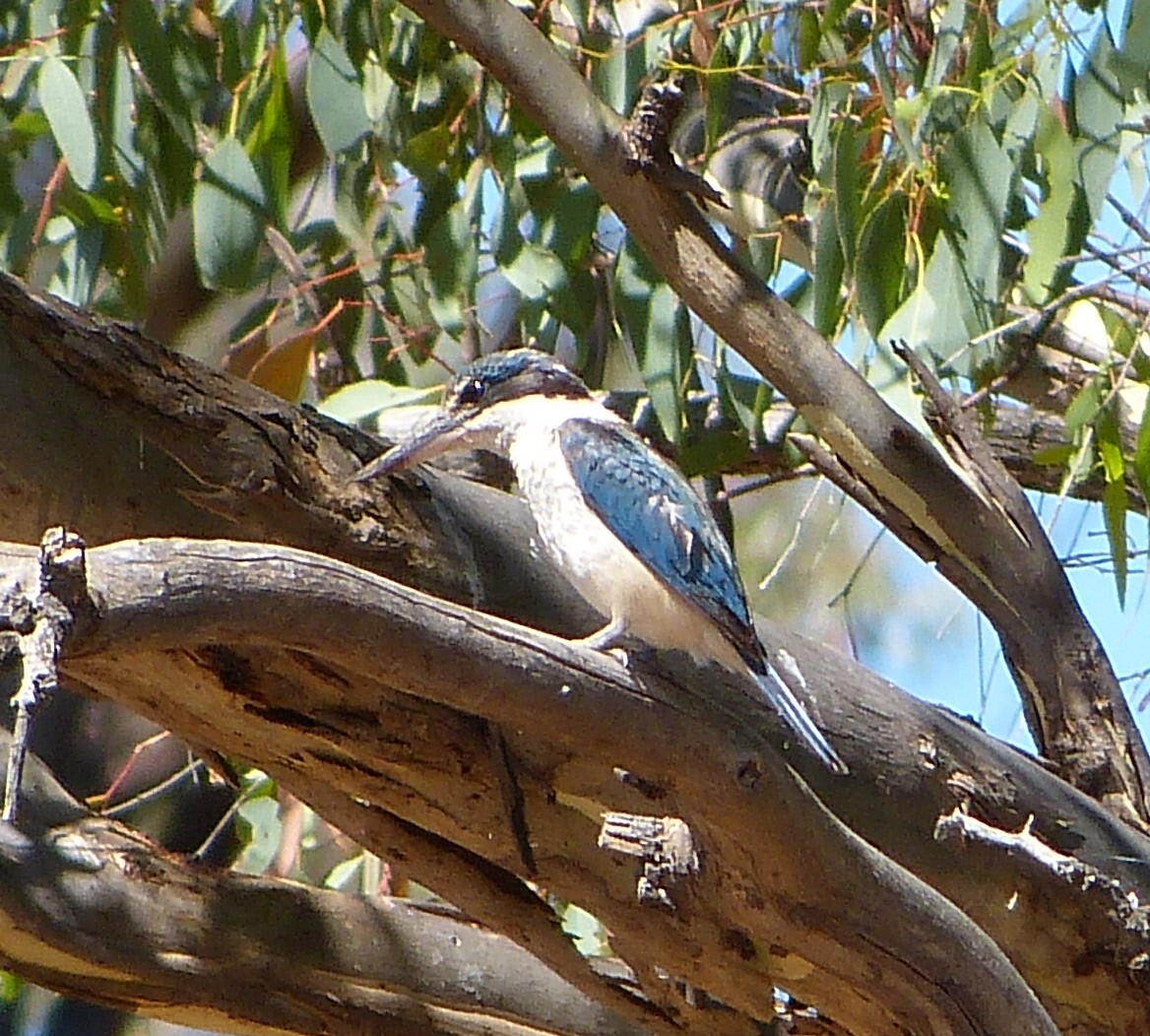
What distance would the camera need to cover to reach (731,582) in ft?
7.22

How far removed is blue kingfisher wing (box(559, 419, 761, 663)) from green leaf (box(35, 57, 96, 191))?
0.71 meters

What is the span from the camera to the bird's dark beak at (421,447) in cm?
196

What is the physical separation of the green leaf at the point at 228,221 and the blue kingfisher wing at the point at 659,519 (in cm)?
51

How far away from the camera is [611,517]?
2230 mm

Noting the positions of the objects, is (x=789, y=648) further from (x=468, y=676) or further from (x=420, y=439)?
(x=468, y=676)

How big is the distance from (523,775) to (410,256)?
112 cm

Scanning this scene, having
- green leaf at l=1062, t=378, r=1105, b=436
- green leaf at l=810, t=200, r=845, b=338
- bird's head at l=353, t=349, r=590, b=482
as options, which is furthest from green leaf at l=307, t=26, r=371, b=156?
green leaf at l=1062, t=378, r=1105, b=436

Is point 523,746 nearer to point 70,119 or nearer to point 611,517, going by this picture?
point 611,517

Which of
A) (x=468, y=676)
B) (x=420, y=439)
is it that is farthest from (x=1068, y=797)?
(x=468, y=676)

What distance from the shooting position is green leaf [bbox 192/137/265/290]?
2561mm

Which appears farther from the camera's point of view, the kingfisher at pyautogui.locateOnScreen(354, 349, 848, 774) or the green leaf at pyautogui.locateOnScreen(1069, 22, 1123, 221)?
the green leaf at pyautogui.locateOnScreen(1069, 22, 1123, 221)

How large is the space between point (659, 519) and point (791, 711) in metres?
0.32

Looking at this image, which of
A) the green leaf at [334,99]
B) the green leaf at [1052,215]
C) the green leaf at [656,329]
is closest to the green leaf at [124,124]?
the green leaf at [334,99]

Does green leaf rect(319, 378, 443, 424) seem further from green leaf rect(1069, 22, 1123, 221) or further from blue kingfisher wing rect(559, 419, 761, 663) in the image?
green leaf rect(1069, 22, 1123, 221)
